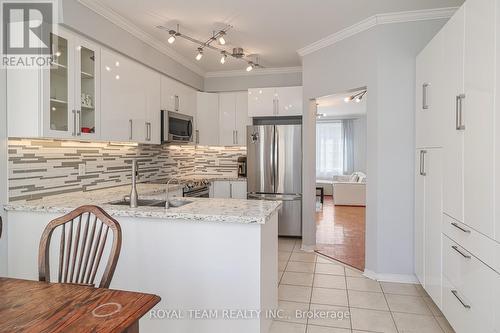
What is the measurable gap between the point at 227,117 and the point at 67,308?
439cm

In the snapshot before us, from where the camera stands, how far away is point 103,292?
1.26 m

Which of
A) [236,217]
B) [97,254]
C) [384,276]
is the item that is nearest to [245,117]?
[384,276]

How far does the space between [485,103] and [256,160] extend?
339 centimetres

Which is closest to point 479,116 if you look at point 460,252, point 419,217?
point 460,252

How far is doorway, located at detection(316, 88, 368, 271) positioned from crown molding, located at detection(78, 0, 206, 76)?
1.96 metres

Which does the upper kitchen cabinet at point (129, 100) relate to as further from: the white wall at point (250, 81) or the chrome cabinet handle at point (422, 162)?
the chrome cabinet handle at point (422, 162)

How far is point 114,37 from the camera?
10.4ft

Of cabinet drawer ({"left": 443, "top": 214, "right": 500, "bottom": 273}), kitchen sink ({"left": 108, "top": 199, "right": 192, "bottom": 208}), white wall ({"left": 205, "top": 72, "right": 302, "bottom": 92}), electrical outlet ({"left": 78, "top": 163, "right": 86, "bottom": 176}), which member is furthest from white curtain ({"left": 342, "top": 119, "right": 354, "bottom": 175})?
electrical outlet ({"left": 78, "top": 163, "right": 86, "bottom": 176})

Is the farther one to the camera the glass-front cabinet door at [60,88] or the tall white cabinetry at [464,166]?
the glass-front cabinet door at [60,88]

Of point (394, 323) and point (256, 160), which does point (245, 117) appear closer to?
point (256, 160)

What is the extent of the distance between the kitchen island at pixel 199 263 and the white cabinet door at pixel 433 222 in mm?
1275

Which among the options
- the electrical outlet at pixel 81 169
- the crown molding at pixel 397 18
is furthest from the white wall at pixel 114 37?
the crown molding at pixel 397 18

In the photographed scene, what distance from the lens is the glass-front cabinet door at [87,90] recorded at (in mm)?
2705

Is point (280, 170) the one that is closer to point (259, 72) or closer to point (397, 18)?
point (259, 72)
